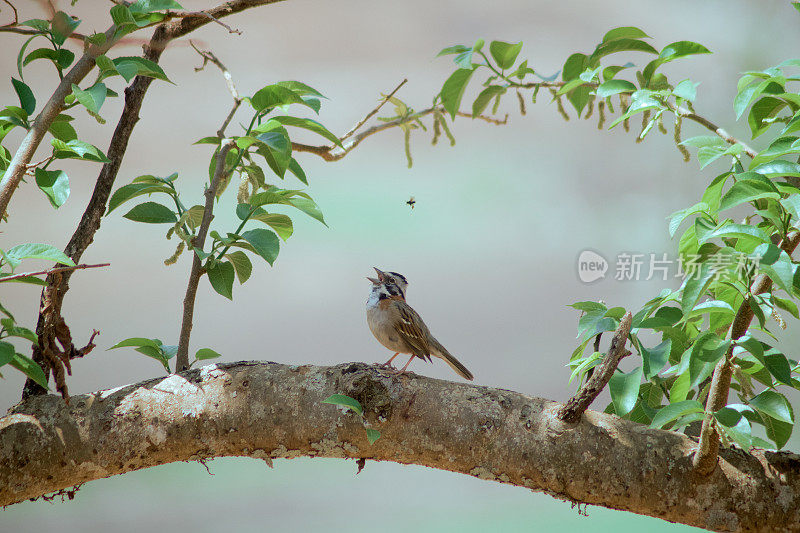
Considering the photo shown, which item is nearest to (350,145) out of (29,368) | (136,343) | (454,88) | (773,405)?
(454,88)

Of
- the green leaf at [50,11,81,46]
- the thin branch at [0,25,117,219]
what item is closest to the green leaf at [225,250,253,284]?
the thin branch at [0,25,117,219]

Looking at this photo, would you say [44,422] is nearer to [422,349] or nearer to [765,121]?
[422,349]

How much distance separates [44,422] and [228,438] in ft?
1.04

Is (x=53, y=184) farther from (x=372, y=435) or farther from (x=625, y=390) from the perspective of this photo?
(x=625, y=390)

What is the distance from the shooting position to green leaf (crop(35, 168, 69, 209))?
1.14 meters

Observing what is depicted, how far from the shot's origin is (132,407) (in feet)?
3.85

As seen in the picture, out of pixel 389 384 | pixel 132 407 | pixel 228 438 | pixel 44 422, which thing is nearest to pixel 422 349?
pixel 389 384

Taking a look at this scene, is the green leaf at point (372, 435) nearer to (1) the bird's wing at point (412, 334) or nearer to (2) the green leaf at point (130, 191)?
(1) the bird's wing at point (412, 334)

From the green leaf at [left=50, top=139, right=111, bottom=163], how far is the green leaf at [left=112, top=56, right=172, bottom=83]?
139 mm

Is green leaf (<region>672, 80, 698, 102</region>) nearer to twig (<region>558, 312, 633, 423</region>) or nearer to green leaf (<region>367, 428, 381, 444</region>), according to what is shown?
twig (<region>558, 312, 633, 423</region>)

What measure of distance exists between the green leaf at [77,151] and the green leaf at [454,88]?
677 millimetres

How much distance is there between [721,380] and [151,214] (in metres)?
1.08

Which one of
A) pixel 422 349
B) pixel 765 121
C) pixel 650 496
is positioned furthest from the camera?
pixel 422 349

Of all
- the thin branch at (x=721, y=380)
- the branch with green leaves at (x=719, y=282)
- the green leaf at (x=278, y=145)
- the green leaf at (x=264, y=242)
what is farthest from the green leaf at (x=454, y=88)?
the thin branch at (x=721, y=380)
